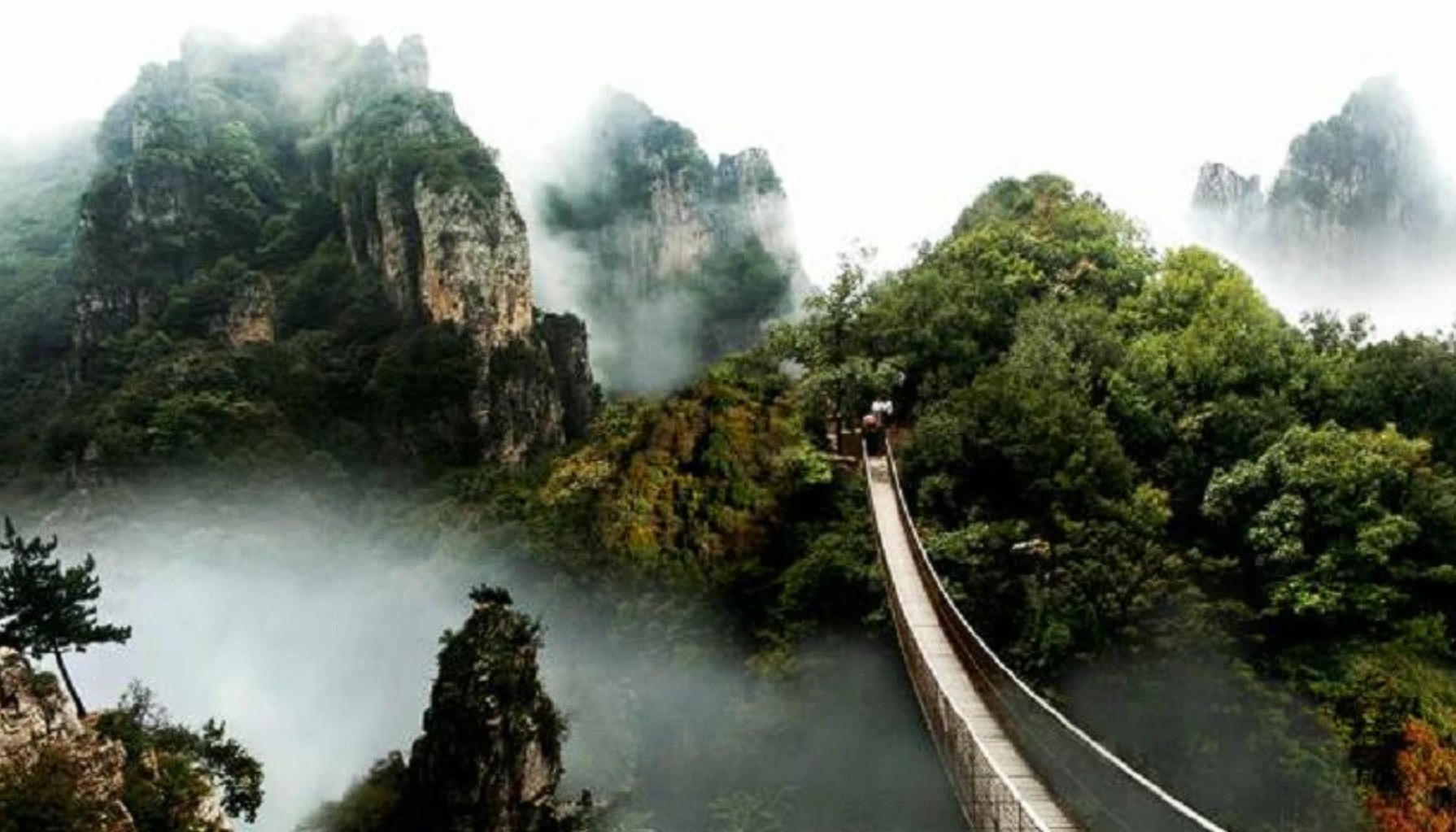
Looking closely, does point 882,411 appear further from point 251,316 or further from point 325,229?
point 325,229

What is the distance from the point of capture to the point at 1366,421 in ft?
82.6

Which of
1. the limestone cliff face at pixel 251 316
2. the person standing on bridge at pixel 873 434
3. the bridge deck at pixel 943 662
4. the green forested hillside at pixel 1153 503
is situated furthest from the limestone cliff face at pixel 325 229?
the bridge deck at pixel 943 662

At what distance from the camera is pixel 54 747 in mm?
18625

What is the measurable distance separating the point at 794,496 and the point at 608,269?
76.5 m

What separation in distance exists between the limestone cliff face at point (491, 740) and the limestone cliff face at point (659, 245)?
68.2 metres

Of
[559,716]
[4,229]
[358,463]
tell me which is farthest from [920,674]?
[4,229]

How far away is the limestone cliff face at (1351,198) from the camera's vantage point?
77.4m

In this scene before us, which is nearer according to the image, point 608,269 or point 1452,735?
point 1452,735

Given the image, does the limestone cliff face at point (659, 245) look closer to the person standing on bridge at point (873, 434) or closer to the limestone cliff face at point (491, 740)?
the person standing on bridge at point (873, 434)

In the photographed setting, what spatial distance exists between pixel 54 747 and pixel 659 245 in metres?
84.8

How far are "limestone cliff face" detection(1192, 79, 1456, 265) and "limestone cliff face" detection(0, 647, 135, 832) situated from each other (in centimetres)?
7425

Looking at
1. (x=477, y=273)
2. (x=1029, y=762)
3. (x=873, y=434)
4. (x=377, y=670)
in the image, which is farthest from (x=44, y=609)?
(x=477, y=273)

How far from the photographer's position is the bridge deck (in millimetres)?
11906

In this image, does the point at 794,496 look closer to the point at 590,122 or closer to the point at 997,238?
the point at 997,238
